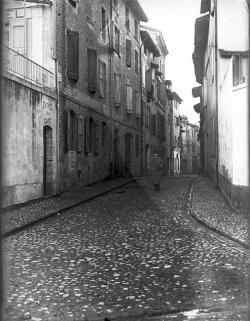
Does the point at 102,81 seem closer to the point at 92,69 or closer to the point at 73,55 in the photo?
the point at 92,69

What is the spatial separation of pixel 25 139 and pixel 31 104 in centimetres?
114

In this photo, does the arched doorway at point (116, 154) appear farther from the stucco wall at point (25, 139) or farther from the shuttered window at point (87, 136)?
the stucco wall at point (25, 139)

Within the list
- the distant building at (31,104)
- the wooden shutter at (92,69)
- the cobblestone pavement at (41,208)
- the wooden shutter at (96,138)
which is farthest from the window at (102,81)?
→ the cobblestone pavement at (41,208)

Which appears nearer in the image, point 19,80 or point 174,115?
point 19,80

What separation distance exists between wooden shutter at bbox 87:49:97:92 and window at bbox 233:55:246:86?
7277 mm

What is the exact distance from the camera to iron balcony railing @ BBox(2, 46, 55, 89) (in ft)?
36.8

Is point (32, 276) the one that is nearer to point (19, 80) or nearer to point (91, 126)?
point (19, 80)

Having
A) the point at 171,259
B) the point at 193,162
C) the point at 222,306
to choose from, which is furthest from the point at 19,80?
the point at 193,162

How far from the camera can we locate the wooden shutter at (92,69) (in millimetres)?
15539

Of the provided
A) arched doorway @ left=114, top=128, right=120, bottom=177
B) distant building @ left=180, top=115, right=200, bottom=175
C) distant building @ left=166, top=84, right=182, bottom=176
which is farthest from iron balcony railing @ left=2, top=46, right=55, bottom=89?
distant building @ left=180, top=115, right=200, bottom=175

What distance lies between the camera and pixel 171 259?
549cm

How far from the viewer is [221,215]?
9219 mm

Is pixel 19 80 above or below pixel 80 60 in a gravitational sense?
below

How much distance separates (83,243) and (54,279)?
79.6 inches
